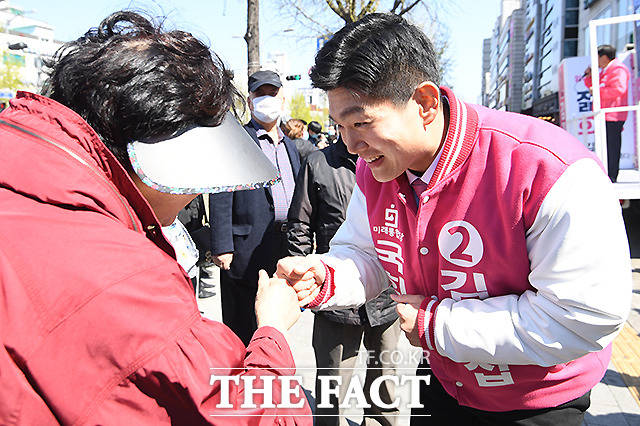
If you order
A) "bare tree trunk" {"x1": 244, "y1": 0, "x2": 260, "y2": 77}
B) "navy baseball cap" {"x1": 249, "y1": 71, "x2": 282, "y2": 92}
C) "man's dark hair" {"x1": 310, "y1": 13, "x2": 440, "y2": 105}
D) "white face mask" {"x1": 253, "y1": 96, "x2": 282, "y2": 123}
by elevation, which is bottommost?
"man's dark hair" {"x1": 310, "y1": 13, "x2": 440, "y2": 105}

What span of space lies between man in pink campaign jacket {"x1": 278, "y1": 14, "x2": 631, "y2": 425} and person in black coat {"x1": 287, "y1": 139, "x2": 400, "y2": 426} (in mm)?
1079

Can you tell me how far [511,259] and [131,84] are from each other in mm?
1120

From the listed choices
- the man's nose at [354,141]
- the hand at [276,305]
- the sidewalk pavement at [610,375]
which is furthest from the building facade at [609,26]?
the hand at [276,305]

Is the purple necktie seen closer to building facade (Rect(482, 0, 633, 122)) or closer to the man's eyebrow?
the man's eyebrow

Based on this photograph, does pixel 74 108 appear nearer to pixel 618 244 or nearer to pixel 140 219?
pixel 140 219

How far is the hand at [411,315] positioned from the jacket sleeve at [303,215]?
58.0 inches

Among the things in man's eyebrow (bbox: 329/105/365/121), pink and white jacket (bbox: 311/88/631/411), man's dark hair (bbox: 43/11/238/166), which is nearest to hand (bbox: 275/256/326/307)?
pink and white jacket (bbox: 311/88/631/411)

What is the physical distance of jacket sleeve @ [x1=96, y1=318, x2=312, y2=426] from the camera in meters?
0.88

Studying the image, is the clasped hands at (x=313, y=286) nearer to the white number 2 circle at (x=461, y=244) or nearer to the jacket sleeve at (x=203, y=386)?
the white number 2 circle at (x=461, y=244)

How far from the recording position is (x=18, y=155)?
909mm

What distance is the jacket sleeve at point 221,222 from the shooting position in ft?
10.9

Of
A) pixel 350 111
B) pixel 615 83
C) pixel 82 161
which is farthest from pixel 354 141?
pixel 615 83

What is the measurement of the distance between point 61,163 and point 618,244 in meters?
1.34

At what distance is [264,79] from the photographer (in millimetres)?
4012
